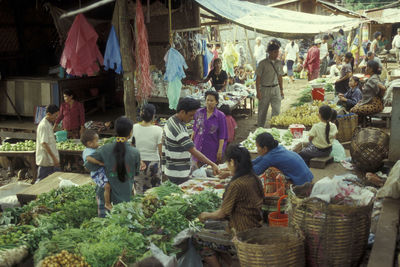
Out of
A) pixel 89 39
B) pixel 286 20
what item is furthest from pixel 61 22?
pixel 286 20

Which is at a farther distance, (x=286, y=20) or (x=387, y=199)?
(x=286, y=20)

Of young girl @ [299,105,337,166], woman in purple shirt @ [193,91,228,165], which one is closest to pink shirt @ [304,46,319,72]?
young girl @ [299,105,337,166]

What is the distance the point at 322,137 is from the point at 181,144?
3.06 metres

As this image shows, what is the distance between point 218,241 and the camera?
420 centimetres

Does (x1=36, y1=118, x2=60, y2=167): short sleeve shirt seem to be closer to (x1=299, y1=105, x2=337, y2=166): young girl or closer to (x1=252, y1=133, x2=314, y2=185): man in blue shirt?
(x1=252, y1=133, x2=314, y2=185): man in blue shirt

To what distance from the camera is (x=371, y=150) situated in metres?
6.87

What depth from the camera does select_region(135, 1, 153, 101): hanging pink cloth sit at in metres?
8.42

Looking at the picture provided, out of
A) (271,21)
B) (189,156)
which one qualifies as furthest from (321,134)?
(271,21)

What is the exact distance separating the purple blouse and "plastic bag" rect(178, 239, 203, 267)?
8.18 ft

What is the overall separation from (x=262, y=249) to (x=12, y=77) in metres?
9.92

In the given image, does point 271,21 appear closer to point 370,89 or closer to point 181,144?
point 370,89

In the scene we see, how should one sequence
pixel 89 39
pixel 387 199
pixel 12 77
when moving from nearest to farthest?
pixel 387 199, pixel 89 39, pixel 12 77

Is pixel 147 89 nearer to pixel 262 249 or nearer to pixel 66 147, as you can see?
pixel 66 147

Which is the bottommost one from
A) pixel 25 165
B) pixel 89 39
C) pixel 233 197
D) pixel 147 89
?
pixel 25 165
